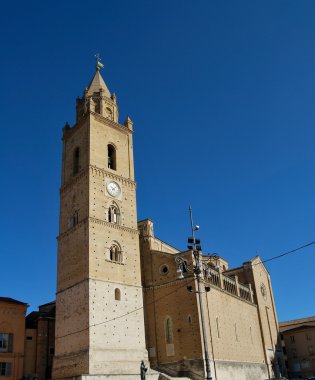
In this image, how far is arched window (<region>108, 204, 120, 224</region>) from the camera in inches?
1529

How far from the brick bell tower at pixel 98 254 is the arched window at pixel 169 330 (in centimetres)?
305

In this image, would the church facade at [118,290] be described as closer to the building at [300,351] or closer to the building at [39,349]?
the building at [39,349]

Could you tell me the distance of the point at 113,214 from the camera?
39.2m

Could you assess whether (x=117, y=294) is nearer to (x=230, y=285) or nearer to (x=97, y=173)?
(x=97, y=173)

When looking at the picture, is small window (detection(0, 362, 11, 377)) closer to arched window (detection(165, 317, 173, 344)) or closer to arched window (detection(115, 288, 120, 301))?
arched window (detection(115, 288, 120, 301))

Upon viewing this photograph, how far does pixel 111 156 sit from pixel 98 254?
429 inches

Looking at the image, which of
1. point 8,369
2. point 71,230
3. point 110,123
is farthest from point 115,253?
point 8,369

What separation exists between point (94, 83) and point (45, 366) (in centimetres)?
2801

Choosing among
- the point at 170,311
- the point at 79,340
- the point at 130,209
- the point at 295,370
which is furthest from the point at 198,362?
the point at 295,370

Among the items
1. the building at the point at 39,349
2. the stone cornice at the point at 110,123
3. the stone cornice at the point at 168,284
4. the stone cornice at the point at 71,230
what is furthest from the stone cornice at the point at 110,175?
the building at the point at 39,349

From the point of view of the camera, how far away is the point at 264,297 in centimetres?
5553

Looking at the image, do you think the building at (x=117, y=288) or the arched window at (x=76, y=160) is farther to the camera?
the arched window at (x=76, y=160)

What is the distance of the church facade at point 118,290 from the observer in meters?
33.9

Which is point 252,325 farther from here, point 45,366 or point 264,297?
point 45,366
